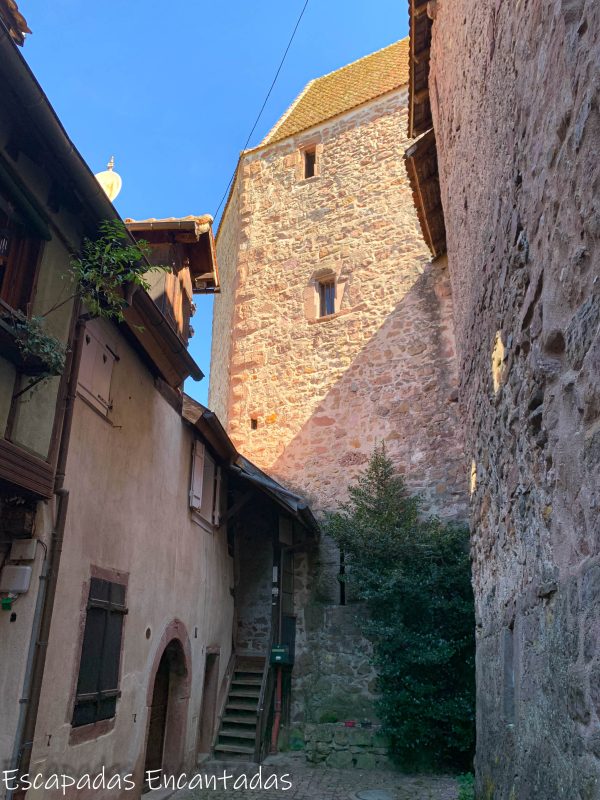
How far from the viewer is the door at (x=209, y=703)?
8.20 m

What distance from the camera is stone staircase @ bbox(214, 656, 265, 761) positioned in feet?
26.8

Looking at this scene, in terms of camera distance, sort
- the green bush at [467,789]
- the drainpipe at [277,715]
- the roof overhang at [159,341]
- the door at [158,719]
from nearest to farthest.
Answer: the green bush at [467,789] → the roof overhang at [159,341] → the door at [158,719] → the drainpipe at [277,715]

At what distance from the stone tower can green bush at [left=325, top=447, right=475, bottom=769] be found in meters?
0.83

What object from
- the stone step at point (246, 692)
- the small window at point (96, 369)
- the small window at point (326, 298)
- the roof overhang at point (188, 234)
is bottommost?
the stone step at point (246, 692)

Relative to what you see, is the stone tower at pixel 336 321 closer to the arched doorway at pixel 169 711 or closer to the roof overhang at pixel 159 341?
the arched doorway at pixel 169 711

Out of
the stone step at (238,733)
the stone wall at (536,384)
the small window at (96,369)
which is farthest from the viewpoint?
the stone step at (238,733)

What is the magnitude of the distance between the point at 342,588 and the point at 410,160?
634cm

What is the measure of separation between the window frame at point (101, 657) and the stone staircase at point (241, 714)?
3.37 meters

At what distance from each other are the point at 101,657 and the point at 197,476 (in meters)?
3.08

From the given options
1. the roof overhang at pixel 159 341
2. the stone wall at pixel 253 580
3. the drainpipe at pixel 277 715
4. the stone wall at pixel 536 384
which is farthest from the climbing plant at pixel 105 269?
the drainpipe at pixel 277 715

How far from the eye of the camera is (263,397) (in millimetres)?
12250

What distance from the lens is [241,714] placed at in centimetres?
877

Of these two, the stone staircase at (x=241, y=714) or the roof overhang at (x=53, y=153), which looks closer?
the roof overhang at (x=53, y=153)

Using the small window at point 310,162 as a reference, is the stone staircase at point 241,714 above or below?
below
